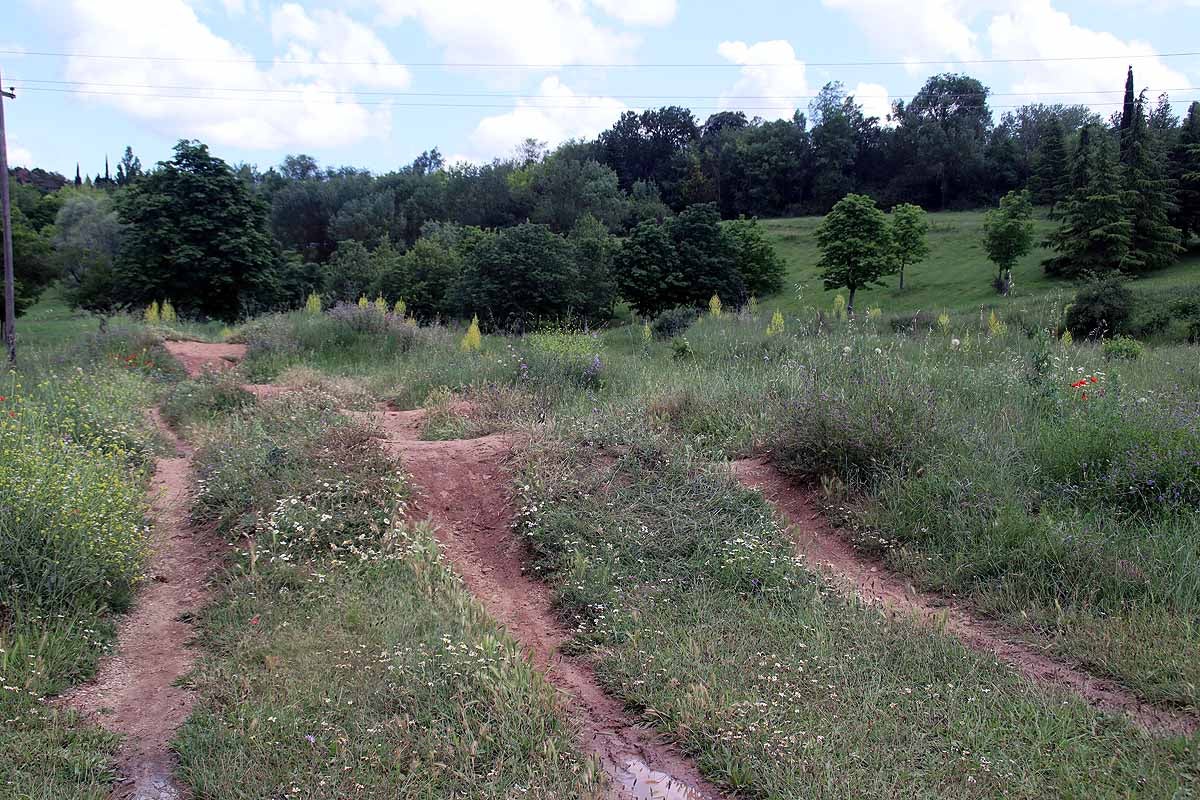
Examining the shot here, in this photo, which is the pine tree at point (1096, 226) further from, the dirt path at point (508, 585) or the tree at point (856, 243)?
the dirt path at point (508, 585)

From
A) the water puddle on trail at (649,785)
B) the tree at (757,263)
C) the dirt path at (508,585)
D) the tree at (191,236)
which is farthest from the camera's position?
the tree at (757,263)

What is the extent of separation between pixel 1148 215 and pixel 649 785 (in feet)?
121

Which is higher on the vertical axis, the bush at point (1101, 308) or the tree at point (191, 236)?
the tree at point (191, 236)

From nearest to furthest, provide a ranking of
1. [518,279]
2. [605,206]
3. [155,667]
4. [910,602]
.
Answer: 1. [155,667]
2. [910,602]
3. [518,279]
4. [605,206]

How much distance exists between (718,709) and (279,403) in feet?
21.0

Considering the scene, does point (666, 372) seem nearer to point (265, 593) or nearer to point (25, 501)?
point (265, 593)

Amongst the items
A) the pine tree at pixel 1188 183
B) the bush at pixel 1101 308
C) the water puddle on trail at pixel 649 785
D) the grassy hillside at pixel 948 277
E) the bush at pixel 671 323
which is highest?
the pine tree at pixel 1188 183

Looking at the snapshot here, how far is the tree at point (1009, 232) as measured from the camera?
3294cm

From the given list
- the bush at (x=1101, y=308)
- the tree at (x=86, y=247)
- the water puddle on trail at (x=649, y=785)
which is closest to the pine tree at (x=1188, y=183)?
the bush at (x=1101, y=308)

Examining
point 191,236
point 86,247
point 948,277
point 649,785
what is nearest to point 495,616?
point 649,785

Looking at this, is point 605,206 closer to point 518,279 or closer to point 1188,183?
point 518,279

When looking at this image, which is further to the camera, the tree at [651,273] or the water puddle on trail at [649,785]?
the tree at [651,273]

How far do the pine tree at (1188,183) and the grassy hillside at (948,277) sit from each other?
128 cm

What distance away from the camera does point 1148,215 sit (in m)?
32.4
